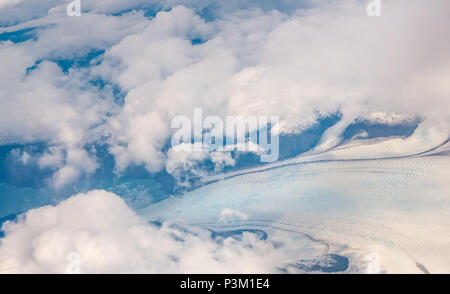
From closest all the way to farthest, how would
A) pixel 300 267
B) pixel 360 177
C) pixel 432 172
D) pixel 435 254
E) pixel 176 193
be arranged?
pixel 435 254 → pixel 300 267 → pixel 432 172 → pixel 360 177 → pixel 176 193

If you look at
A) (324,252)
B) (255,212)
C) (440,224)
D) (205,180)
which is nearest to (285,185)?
(255,212)

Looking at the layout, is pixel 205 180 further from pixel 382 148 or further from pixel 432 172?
pixel 432 172

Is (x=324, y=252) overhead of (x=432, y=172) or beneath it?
beneath

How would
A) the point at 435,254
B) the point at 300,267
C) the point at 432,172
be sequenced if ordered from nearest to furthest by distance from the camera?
the point at 435,254, the point at 300,267, the point at 432,172

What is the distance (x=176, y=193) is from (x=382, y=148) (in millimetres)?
11839

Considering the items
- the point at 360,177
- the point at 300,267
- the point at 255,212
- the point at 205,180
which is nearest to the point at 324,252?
the point at 300,267

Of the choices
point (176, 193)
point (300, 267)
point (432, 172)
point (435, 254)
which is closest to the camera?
point (435, 254)

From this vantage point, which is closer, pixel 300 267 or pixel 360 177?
pixel 300 267

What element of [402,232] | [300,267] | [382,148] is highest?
[382,148]

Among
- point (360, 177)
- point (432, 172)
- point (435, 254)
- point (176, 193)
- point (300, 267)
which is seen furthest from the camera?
point (176, 193)

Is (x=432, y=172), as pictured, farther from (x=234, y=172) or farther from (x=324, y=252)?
(x=234, y=172)

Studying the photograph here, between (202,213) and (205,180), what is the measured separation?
3398 millimetres

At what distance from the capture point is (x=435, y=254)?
15125mm

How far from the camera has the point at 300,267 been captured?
53.3 ft
